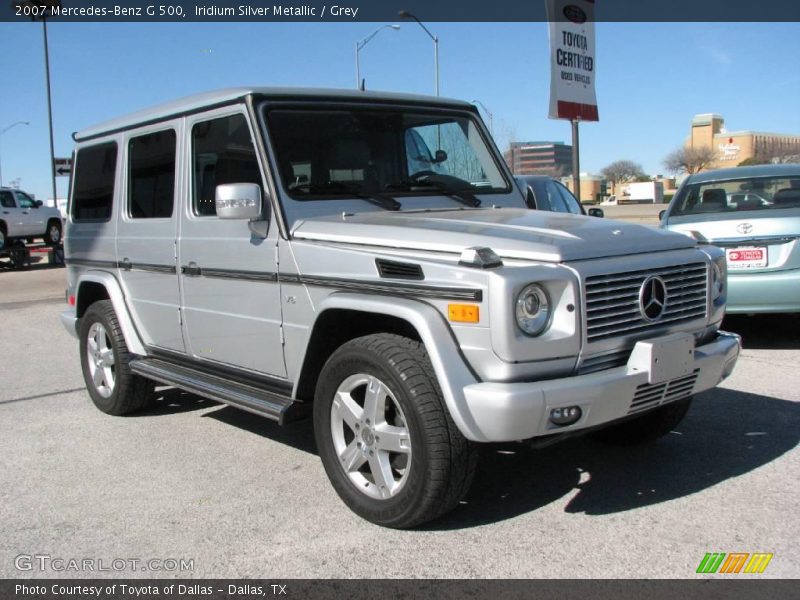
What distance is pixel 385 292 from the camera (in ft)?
11.5

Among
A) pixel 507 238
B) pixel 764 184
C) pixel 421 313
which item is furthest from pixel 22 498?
pixel 764 184

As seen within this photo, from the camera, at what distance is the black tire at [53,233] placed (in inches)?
1046

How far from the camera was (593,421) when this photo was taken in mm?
3215

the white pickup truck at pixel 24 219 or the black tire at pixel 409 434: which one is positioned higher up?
the white pickup truck at pixel 24 219

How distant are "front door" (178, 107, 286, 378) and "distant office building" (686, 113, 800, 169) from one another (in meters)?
81.3

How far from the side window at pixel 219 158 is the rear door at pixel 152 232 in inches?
7.9

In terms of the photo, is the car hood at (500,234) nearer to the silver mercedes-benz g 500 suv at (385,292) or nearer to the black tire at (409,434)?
the silver mercedes-benz g 500 suv at (385,292)

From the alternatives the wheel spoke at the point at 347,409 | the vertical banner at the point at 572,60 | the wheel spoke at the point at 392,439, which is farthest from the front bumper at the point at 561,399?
the vertical banner at the point at 572,60

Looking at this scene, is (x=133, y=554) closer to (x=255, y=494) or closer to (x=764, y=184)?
(x=255, y=494)

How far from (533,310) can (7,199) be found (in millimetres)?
25518

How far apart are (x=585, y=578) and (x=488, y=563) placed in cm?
39

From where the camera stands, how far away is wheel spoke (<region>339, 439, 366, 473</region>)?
366 cm

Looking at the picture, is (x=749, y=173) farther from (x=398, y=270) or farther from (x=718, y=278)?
(x=398, y=270)
